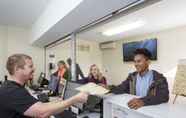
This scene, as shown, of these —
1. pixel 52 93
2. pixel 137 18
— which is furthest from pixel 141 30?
pixel 52 93

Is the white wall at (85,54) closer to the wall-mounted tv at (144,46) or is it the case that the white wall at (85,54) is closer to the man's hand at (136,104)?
the wall-mounted tv at (144,46)

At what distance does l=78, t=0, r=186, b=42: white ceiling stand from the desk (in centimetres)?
157

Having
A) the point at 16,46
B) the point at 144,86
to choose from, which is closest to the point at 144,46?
Result: the point at 144,86

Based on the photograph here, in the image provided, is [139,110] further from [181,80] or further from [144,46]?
[144,46]

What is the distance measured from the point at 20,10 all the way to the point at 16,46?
6.56 feet

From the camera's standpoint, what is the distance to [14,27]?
595 centimetres

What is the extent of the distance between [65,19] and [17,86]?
1.40 m

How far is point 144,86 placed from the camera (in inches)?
74.5

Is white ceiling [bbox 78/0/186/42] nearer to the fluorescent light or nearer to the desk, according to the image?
the fluorescent light

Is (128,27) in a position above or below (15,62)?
above

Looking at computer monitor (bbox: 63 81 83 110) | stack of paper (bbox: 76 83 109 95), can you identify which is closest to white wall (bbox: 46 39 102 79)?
computer monitor (bbox: 63 81 83 110)

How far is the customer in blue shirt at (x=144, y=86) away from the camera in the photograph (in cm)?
141

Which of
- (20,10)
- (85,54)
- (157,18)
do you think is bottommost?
(85,54)

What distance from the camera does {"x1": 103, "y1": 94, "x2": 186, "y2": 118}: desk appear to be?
1178 mm
